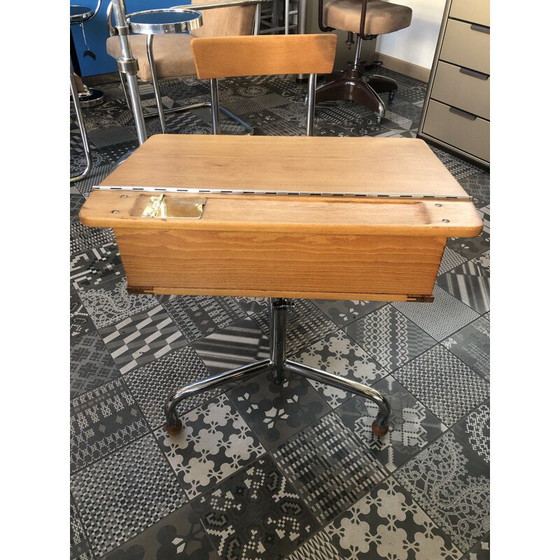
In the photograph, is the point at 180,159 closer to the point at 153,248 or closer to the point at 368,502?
the point at 153,248

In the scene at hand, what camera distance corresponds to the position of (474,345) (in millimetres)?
1511

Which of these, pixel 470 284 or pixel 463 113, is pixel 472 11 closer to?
pixel 463 113

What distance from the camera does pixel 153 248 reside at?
729 millimetres

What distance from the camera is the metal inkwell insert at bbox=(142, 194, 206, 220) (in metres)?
0.67

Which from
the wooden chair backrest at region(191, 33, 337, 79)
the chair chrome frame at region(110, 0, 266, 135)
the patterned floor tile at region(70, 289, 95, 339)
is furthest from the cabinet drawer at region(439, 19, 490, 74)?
the patterned floor tile at region(70, 289, 95, 339)

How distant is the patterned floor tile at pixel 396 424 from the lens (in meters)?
1.20

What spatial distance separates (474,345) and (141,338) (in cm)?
116

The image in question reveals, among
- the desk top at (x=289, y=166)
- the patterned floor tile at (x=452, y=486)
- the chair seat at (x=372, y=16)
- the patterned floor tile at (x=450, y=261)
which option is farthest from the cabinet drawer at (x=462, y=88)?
the patterned floor tile at (x=452, y=486)

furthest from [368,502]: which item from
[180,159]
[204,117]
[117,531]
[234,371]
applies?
[204,117]

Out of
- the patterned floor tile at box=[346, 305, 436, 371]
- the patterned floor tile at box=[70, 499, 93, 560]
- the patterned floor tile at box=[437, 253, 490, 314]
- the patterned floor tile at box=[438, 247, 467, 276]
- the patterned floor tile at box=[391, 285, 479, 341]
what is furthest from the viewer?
the patterned floor tile at box=[438, 247, 467, 276]

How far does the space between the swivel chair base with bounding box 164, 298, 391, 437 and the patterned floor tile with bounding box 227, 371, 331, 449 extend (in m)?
0.10

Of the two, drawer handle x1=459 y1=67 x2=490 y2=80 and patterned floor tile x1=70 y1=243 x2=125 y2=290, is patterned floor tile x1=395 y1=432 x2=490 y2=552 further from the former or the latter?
drawer handle x1=459 y1=67 x2=490 y2=80

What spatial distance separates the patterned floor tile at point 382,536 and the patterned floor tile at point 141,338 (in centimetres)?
75

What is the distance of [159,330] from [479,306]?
1.20m
